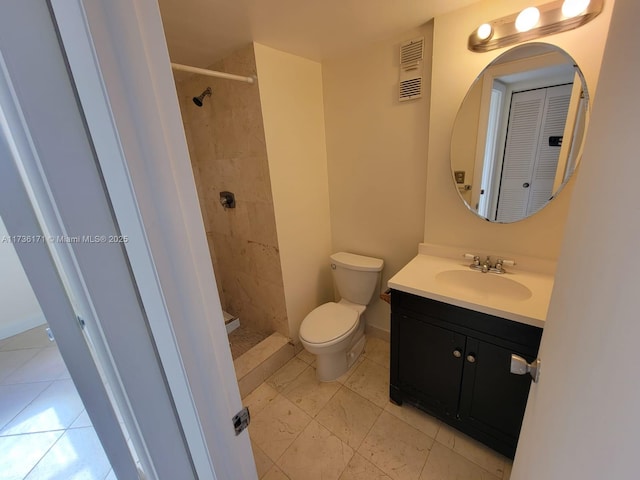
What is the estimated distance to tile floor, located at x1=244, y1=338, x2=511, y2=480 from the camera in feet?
4.27

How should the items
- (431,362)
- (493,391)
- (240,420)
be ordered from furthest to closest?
(431,362) → (493,391) → (240,420)

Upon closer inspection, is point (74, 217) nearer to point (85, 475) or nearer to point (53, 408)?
point (85, 475)

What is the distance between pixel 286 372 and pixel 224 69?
2.19m

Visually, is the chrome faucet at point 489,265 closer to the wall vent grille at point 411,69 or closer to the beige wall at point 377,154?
the beige wall at point 377,154

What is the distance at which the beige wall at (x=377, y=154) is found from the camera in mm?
1618

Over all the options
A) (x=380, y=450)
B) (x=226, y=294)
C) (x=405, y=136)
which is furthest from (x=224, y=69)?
(x=380, y=450)

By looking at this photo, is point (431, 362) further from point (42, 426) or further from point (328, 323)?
point (42, 426)

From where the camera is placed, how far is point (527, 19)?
113 cm

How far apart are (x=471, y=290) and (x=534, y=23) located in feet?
4.20

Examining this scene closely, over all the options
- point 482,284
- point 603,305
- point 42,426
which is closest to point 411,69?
point 482,284

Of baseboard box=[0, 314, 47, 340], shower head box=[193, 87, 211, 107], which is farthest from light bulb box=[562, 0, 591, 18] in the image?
baseboard box=[0, 314, 47, 340]

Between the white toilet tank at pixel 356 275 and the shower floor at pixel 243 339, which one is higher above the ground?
the white toilet tank at pixel 356 275

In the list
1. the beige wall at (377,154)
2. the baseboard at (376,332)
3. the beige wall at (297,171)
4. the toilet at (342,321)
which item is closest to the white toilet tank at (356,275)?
the toilet at (342,321)

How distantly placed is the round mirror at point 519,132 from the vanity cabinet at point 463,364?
64 centimetres
